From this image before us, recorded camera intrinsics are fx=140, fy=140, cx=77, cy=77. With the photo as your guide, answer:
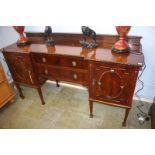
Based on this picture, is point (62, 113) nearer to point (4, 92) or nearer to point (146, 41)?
point (4, 92)

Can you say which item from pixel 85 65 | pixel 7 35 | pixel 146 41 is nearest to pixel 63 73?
pixel 85 65

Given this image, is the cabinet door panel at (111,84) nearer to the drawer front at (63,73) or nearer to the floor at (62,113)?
the drawer front at (63,73)

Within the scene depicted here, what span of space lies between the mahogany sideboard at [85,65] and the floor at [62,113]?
0.47 feet

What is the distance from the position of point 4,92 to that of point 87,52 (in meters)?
1.29

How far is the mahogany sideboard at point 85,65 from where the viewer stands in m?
1.18

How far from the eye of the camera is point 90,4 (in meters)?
0.46

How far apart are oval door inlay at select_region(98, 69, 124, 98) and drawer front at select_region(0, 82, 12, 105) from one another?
1289 mm

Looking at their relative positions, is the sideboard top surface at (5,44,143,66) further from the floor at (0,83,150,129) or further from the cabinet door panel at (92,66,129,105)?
the floor at (0,83,150,129)

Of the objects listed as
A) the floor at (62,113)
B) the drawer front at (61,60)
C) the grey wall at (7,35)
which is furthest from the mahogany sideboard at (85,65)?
the grey wall at (7,35)

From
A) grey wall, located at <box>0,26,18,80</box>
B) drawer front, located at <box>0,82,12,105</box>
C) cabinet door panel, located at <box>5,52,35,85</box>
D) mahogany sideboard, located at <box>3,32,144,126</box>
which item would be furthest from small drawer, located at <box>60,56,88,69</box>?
grey wall, located at <box>0,26,18,80</box>

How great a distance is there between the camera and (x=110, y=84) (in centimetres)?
130

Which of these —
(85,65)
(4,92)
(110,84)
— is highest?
(85,65)

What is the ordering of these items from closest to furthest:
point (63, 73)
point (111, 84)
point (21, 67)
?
point (111, 84), point (63, 73), point (21, 67)
